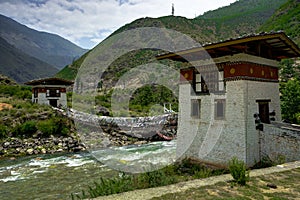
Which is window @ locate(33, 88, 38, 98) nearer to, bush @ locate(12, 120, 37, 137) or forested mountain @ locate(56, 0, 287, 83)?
bush @ locate(12, 120, 37, 137)

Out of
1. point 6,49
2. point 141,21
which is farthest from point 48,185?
point 6,49

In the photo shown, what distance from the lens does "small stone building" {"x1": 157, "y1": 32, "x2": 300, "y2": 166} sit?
1046cm

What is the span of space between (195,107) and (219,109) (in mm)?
1386

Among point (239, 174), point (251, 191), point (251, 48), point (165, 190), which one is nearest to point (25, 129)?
point (251, 48)

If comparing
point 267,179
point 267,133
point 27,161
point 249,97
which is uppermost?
point 249,97

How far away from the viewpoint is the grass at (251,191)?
18.5 ft

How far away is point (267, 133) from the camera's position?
34.9 ft

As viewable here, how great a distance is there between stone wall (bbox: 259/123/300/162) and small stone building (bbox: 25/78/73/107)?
2951 centimetres

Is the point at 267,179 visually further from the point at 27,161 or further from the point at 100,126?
the point at 100,126

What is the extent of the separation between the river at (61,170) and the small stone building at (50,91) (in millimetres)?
15785

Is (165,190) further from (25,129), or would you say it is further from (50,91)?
(50,91)

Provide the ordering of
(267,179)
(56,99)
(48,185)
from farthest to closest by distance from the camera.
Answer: (56,99) → (48,185) → (267,179)

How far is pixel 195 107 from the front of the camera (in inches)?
491

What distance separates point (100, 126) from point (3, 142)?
10039mm
